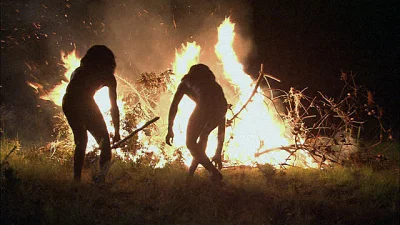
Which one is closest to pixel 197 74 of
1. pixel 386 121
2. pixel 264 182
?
pixel 264 182

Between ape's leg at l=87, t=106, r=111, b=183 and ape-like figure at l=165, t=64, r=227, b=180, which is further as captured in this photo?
ape-like figure at l=165, t=64, r=227, b=180

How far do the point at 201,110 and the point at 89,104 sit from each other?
5.71 ft

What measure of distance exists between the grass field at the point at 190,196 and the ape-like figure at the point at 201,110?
44 centimetres

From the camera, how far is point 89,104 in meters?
6.18

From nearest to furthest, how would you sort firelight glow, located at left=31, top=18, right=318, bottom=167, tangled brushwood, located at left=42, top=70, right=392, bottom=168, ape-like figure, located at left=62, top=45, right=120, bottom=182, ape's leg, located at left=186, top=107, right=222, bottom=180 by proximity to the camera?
ape-like figure, located at left=62, top=45, right=120, bottom=182 → ape's leg, located at left=186, top=107, right=222, bottom=180 → tangled brushwood, located at left=42, top=70, right=392, bottom=168 → firelight glow, located at left=31, top=18, right=318, bottom=167

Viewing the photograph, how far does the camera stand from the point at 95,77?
6266 millimetres

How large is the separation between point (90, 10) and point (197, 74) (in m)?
8.24

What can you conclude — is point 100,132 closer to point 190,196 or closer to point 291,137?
point 190,196

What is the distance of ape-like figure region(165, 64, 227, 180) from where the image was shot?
648cm

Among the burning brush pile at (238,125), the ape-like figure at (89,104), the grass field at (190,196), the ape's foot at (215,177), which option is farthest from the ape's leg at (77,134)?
the ape's foot at (215,177)

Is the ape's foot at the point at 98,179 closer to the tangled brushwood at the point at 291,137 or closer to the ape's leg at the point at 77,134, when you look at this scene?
the ape's leg at the point at 77,134

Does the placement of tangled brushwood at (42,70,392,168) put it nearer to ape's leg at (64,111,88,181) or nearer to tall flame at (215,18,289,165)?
tall flame at (215,18,289,165)

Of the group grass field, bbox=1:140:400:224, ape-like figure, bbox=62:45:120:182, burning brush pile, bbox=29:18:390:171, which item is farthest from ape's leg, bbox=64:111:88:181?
burning brush pile, bbox=29:18:390:171

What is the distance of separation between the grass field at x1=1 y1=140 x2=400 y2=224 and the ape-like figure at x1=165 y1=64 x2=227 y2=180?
0.44 meters
